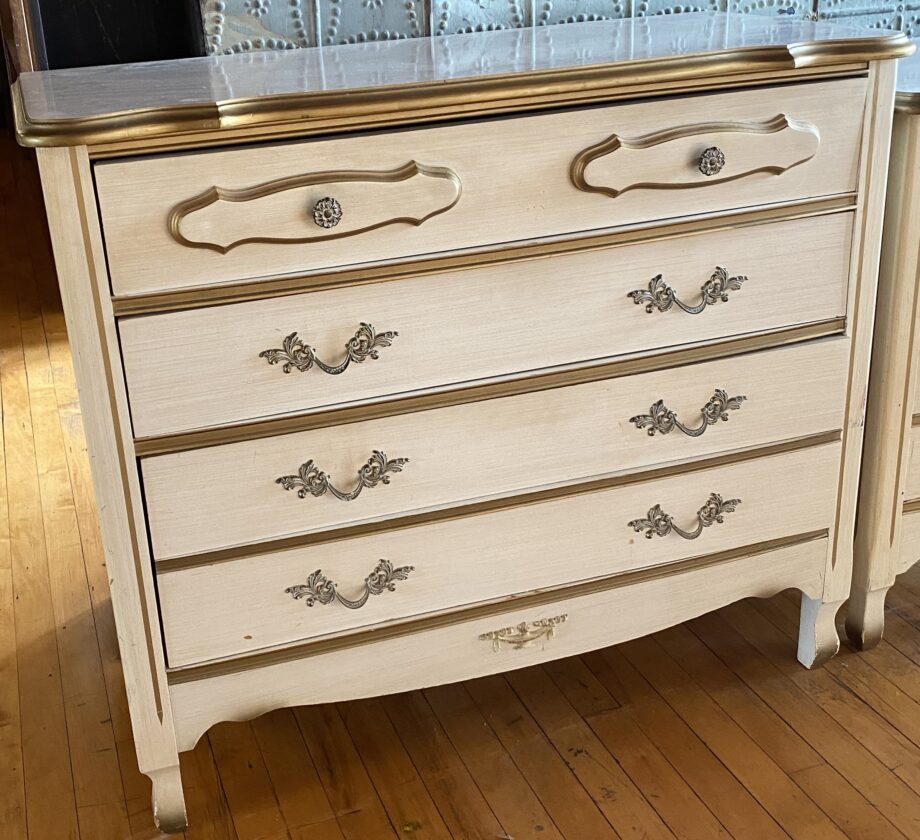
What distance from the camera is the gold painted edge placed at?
1171 mm

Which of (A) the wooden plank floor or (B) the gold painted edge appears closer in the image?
(B) the gold painted edge

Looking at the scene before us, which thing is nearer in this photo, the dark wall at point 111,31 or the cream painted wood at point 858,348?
the cream painted wood at point 858,348

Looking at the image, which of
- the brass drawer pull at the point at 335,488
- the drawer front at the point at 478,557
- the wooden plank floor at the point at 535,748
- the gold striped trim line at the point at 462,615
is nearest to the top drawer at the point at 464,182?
the brass drawer pull at the point at 335,488

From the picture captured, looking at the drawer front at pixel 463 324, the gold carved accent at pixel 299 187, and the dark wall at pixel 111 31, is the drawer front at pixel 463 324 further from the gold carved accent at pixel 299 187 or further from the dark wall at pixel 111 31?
the dark wall at pixel 111 31

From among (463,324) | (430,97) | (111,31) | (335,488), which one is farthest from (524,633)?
(111,31)

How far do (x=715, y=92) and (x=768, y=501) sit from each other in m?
0.61

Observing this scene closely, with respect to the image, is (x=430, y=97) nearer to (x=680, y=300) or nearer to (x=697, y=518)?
(x=680, y=300)

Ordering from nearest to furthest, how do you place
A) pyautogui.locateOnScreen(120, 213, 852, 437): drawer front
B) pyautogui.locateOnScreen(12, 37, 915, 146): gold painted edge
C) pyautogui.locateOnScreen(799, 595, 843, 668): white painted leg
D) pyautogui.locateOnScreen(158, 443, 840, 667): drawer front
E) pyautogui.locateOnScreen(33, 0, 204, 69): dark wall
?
pyautogui.locateOnScreen(12, 37, 915, 146): gold painted edge < pyautogui.locateOnScreen(120, 213, 852, 437): drawer front < pyautogui.locateOnScreen(158, 443, 840, 667): drawer front < pyautogui.locateOnScreen(799, 595, 843, 668): white painted leg < pyautogui.locateOnScreen(33, 0, 204, 69): dark wall

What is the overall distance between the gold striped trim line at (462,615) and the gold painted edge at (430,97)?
0.68 meters

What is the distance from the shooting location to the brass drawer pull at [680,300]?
1456 millimetres

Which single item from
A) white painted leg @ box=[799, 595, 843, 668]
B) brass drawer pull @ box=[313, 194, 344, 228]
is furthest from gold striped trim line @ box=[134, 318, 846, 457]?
white painted leg @ box=[799, 595, 843, 668]

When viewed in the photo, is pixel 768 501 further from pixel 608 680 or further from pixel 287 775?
pixel 287 775

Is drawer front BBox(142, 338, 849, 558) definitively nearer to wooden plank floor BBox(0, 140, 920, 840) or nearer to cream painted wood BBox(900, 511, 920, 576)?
cream painted wood BBox(900, 511, 920, 576)

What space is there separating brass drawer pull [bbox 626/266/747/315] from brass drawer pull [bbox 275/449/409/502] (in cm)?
39
